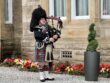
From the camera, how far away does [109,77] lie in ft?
43.0

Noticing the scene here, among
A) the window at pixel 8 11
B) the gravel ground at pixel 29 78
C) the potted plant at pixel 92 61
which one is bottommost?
the gravel ground at pixel 29 78

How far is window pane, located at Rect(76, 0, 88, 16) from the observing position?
1527cm

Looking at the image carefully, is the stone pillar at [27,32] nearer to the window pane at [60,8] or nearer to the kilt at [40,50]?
the window pane at [60,8]

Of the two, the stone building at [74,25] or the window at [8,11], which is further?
the window at [8,11]

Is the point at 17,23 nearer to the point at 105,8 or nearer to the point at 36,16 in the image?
the point at 105,8

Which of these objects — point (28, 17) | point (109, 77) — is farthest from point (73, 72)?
point (28, 17)

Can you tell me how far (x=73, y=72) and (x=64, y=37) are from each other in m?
2.10

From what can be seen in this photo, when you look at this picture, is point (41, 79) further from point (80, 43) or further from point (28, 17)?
point (28, 17)

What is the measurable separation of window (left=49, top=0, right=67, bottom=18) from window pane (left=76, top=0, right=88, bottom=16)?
0.71 m

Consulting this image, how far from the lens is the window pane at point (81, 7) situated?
50.1ft

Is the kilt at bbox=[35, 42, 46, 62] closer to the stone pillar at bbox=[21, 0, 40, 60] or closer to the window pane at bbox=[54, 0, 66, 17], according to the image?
the window pane at bbox=[54, 0, 66, 17]

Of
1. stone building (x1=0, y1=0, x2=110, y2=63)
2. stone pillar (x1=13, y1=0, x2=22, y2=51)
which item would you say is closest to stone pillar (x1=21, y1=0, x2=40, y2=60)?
stone building (x1=0, y1=0, x2=110, y2=63)

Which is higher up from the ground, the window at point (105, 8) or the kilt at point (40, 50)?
the window at point (105, 8)

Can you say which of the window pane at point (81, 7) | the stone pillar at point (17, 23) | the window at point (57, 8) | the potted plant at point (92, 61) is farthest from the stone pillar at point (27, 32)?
the potted plant at point (92, 61)
